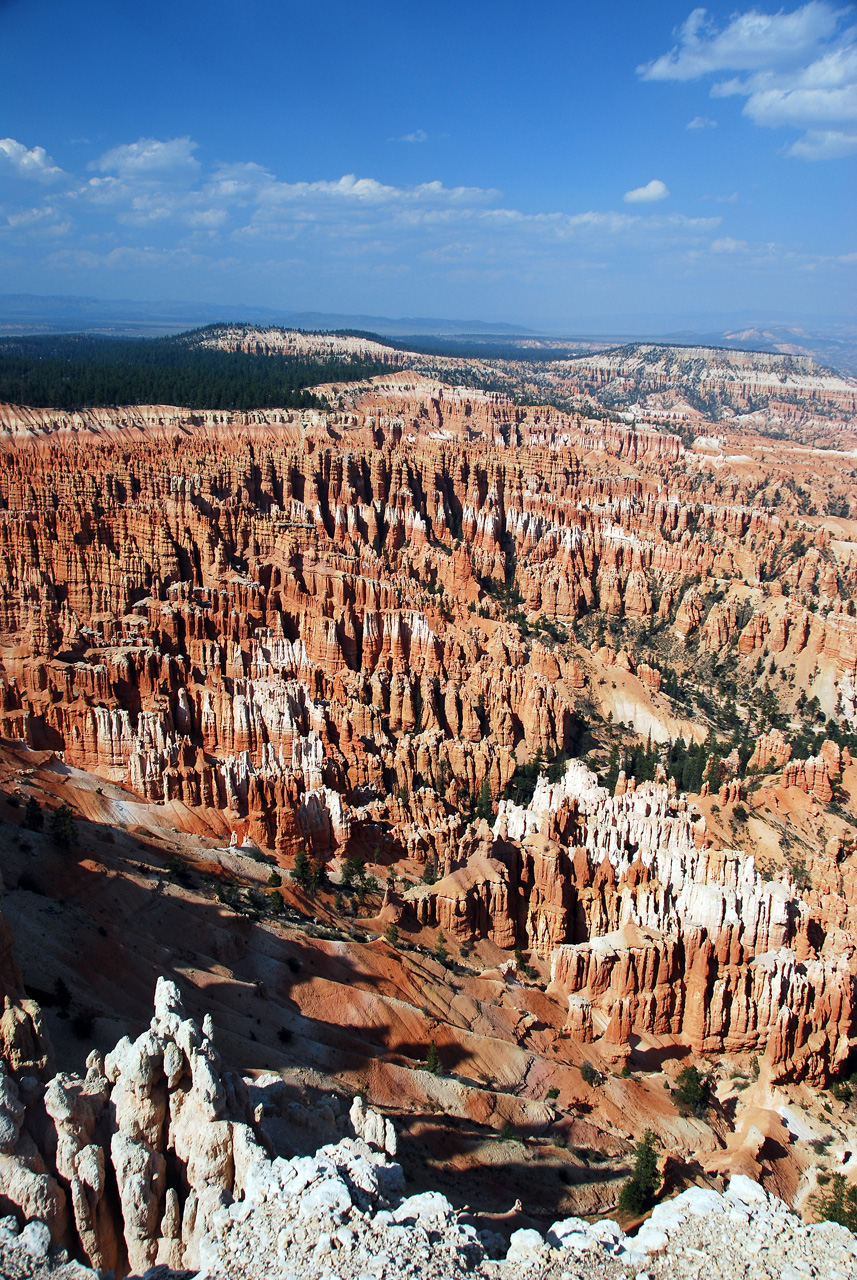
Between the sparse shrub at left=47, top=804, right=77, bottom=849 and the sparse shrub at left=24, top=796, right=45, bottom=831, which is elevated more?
the sparse shrub at left=47, top=804, right=77, bottom=849

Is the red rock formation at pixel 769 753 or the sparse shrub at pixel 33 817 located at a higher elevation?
the sparse shrub at pixel 33 817

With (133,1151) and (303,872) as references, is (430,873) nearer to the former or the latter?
(303,872)

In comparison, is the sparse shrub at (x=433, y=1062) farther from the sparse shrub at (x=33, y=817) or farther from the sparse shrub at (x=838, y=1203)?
the sparse shrub at (x=33, y=817)

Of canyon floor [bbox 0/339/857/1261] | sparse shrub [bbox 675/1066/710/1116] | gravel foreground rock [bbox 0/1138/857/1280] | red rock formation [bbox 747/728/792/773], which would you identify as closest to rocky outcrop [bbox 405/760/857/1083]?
canyon floor [bbox 0/339/857/1261]

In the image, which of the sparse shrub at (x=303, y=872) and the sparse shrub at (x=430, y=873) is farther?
the sparse shrub at (x=430, y=873)

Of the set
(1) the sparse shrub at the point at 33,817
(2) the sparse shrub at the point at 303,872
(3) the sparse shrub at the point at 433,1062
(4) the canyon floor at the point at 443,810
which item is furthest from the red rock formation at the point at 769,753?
(1) the sparse shrub at the point at 33,817

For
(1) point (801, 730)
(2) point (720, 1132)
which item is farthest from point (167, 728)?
(1) point (801, 730)

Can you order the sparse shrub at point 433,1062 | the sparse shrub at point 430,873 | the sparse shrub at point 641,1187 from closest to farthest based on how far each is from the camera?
the sparse shrub at point 641,1187
the sparse shrub at point 433,1062
the sparse shrub at point 430,873

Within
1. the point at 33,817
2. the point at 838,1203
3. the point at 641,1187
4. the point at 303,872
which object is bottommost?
the point at 838,1203

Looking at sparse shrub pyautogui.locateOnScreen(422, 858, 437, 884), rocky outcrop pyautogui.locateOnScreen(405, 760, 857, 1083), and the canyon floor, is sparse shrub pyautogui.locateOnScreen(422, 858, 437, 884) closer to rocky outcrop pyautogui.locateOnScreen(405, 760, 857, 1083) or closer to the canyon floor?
the canyon floor

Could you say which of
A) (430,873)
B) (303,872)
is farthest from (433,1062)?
(430,873)
